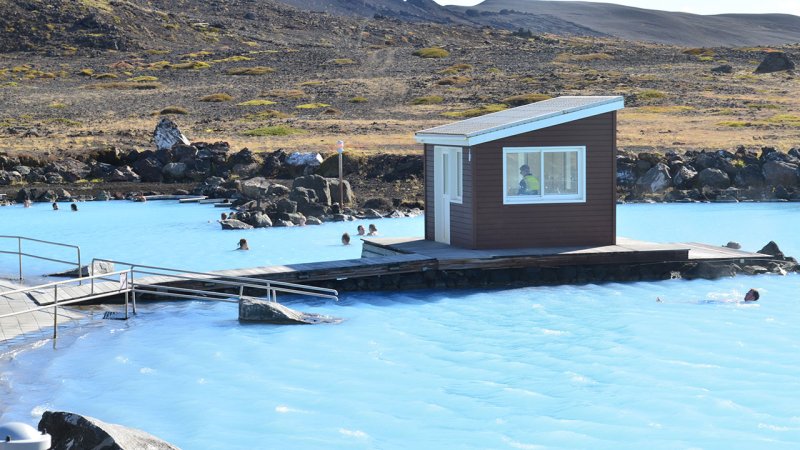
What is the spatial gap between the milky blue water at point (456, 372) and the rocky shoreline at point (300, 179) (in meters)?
12.8

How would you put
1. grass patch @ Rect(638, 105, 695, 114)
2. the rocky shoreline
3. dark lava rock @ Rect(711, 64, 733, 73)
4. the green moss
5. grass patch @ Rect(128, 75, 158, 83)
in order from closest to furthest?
the rocky shoreline → grass patch @ Rect(638, 105, 695, 114) → the green moss → grass patch @ Rect(128, 75, 158, 83) → dark lava rock @ Rect(711, 64, 733, 73)

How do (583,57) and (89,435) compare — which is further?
(583,57)

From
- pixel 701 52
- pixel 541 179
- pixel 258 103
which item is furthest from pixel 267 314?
pixel 701 52

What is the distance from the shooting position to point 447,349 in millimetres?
15492

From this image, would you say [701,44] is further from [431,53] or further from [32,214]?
[32,214]

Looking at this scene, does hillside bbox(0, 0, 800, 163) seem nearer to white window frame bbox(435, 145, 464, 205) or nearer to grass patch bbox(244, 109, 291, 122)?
grass patch bbox(244, 109, 291, 122)

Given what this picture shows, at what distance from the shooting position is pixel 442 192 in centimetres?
2072

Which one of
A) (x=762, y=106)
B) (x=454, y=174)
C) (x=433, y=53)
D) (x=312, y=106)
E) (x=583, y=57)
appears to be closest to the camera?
(x=454, y=174)

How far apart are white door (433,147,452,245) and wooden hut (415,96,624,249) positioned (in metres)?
0.44

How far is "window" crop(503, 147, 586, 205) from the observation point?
19625mm

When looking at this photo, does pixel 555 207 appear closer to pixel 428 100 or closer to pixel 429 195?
pixel 429 195

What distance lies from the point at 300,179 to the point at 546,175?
537 inches

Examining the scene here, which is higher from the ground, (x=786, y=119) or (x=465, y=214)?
(x=786, y=119)

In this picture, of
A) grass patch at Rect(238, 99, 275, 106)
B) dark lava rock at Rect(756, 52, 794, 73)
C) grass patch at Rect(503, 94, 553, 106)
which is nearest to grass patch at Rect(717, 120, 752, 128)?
grass patch at Rect(503, 94, 553, 106)
